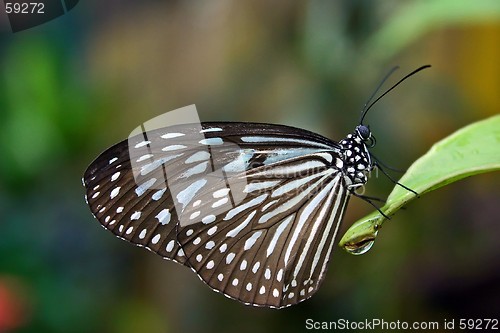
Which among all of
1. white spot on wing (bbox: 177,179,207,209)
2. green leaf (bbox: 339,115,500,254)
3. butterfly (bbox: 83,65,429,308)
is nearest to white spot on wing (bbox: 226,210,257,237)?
butterfly (bbox: 83,65,429,308)

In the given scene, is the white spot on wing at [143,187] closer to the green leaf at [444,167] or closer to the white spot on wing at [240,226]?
the white spot on wing at [240,226]

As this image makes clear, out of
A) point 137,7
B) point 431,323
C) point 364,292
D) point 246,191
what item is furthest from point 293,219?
point 137,7

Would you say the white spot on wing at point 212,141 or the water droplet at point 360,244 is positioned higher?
the white spot on wing at point 212,141

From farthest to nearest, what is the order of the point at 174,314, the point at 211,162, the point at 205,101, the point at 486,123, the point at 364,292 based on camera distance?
the point at 205,101, the point at 174,314, the point at 364,292, the point at 211,162, the point at 486,123

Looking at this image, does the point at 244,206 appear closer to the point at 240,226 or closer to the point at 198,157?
the point at 240,226

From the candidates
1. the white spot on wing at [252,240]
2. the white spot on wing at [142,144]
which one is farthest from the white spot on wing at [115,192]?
the white spot on wing at [252,240]

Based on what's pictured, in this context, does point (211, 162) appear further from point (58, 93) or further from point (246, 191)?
point (58, 93)
